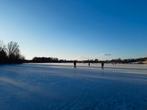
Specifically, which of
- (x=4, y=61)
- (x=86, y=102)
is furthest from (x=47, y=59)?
(x=86, y=102)

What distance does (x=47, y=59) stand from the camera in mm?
147750

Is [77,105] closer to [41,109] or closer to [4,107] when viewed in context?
[41,109]

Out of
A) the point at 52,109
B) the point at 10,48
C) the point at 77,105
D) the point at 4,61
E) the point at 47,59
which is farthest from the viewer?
the point at 47,59

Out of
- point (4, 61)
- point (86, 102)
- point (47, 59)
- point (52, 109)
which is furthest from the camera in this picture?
point (47, 59)

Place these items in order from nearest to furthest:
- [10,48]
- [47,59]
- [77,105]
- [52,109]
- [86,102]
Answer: [52,109] < [77,105] < [86,102] < [10,48] < [47,59]

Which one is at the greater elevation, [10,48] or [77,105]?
[10,48]

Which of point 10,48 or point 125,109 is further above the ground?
point 10,48

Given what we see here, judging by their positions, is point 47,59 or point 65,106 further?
point 47,59

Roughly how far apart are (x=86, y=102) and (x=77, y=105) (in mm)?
620

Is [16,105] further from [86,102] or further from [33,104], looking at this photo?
[86,102]

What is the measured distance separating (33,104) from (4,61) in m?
68.4

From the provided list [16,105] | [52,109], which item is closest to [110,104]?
[52,109]

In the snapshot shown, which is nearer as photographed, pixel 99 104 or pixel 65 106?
pixel 65 106

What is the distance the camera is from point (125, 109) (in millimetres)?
6184
